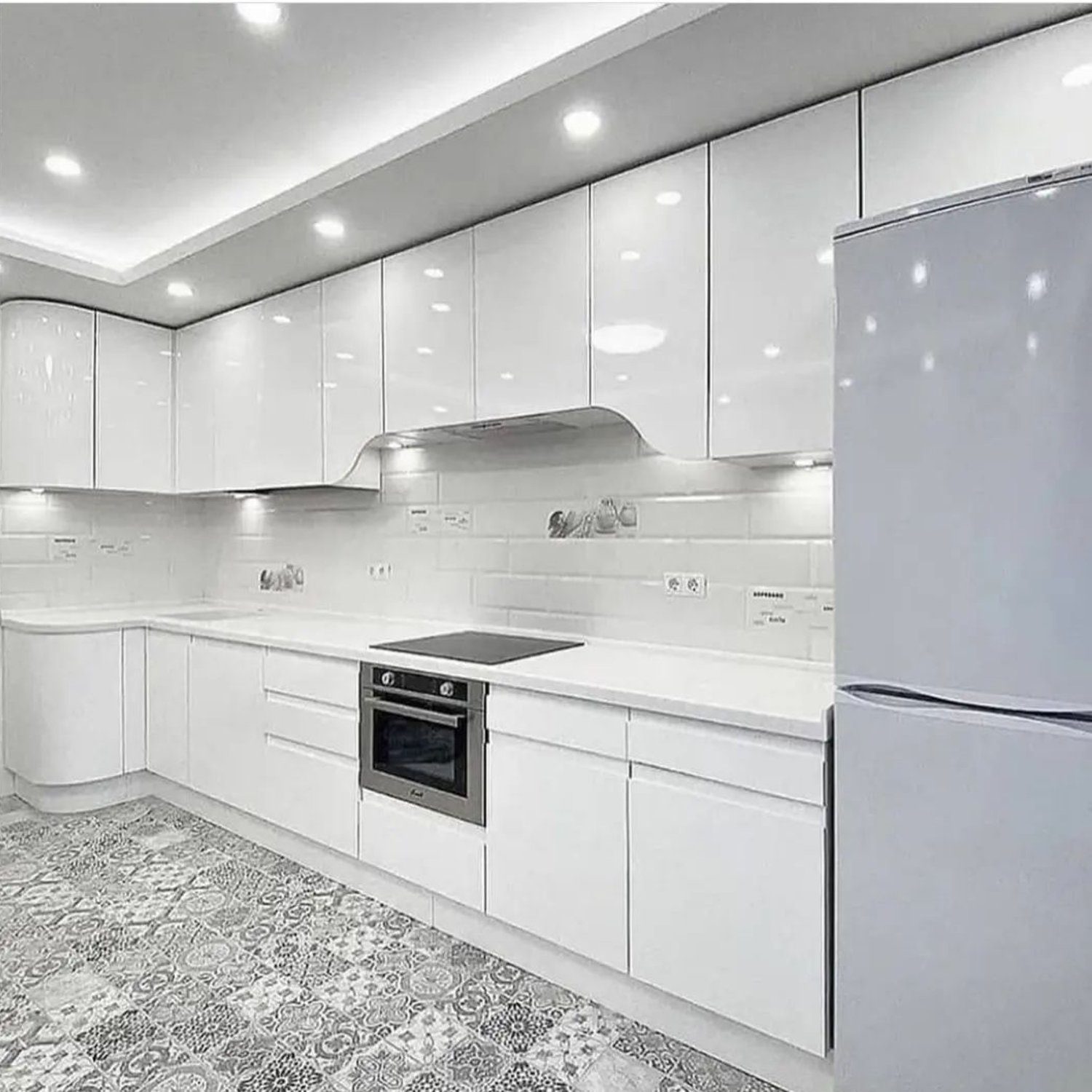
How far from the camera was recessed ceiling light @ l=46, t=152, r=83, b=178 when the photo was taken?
2.57 meters

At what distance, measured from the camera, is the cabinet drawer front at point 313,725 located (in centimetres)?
271

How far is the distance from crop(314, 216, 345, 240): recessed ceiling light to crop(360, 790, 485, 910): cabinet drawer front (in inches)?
77.5

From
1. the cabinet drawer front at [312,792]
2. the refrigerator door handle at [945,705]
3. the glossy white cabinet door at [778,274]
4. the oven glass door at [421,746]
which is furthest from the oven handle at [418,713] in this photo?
the refrigerator door handle at [945,705]

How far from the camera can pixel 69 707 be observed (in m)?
3.51

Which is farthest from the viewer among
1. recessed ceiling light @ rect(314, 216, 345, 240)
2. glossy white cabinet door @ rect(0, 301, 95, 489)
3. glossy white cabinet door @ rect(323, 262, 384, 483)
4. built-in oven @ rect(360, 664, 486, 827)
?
glossy white cabinet door @ rect(0, 301, 95, 489)

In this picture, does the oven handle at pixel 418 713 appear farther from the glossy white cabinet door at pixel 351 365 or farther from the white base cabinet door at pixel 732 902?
the glossy white cabinet door at pixel 351 365

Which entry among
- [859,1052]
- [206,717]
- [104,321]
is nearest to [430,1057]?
[859,1052]

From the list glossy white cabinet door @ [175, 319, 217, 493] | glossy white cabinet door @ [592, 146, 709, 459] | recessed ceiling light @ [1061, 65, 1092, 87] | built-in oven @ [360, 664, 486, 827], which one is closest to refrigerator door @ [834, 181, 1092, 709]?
recessed ceiling light @ [1061, 65, 1092, 87]

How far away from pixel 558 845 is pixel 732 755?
613 mm

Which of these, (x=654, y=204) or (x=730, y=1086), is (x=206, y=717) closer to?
(x=730, y=1086)

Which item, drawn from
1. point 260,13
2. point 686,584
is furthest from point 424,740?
point 260,13

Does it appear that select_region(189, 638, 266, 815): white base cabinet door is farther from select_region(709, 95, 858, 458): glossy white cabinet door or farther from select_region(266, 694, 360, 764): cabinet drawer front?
select_region(709, 95, 858, 458): glossy white cabinet door

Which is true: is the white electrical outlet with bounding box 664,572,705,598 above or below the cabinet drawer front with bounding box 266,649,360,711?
above

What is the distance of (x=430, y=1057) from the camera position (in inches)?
74.7
